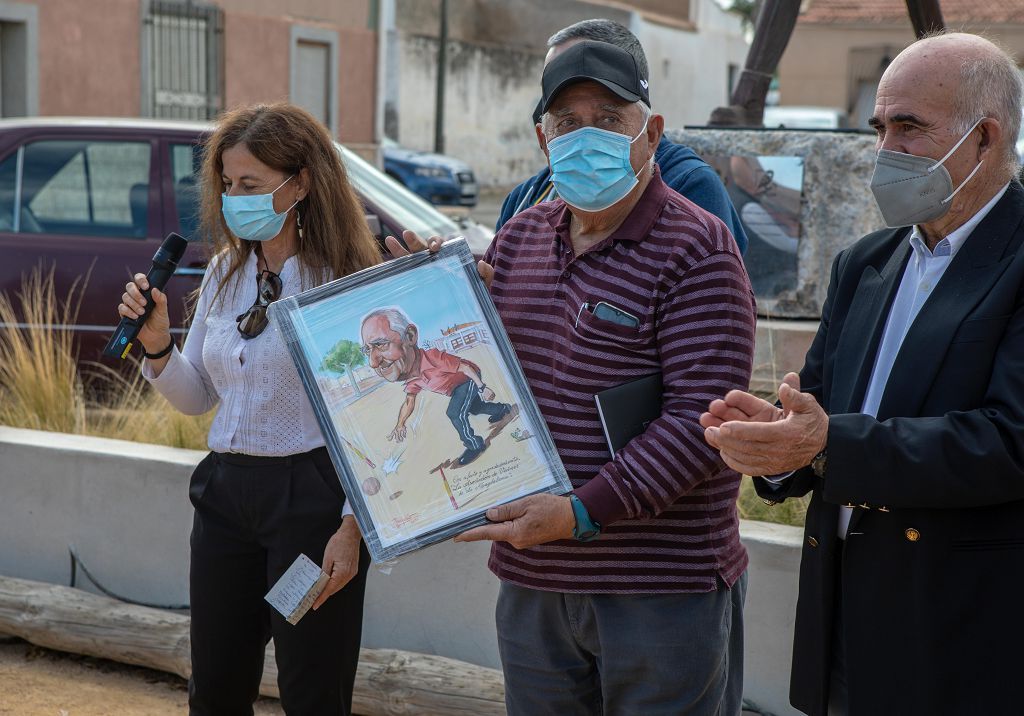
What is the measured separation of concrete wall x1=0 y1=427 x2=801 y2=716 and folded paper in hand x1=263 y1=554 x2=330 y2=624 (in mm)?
1335

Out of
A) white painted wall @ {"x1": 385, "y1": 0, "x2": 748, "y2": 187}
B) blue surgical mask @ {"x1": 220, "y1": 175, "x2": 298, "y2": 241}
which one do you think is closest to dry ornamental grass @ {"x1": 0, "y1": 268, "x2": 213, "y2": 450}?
blue surgical mask @ {"x1": 220, "y1": 175, "x2": 298, "y2": 241}

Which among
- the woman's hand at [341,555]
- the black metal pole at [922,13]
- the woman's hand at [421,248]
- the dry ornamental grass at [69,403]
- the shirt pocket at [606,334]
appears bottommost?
the dry ornamental grass at [69,403]

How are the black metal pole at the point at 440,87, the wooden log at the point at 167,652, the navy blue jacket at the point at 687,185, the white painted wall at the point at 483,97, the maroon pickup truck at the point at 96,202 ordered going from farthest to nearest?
1. the white painted wall at the point at 483,97
2. the black metal pole at the point at 440,87
3. the maroon pickup truck at the point at 96,202
4. the wooden log at the point at 167,652
5. the navy blue jacket at the point at 687,185

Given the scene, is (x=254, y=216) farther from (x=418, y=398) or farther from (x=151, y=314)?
(x=418, y=398)

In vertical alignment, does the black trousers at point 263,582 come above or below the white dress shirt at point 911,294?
below

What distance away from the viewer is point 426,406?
2.59m

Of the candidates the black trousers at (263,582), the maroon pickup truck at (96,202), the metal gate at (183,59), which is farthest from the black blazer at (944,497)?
the metal gate at (183,59)

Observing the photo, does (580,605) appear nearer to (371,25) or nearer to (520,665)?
(520,665)

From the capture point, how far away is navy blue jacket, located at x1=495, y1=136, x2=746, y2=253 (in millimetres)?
3457

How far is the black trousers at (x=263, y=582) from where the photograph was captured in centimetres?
319

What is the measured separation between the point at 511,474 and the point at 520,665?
0.45 m

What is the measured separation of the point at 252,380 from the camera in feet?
10.5

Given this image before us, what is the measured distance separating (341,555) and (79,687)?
225cm

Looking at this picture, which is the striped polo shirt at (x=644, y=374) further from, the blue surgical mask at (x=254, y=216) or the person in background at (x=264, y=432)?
the blue surgical mask at (x=254, y=216)
